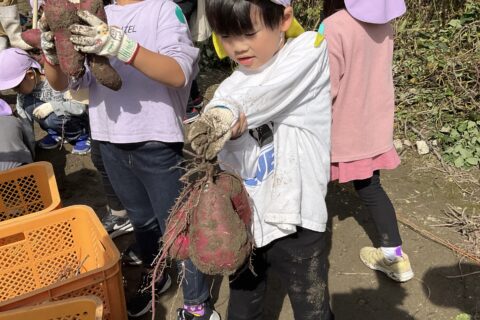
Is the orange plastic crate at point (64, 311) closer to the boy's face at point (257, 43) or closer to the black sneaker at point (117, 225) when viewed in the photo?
the boy's face at point (257, 43)

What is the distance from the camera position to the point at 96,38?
1503 mm

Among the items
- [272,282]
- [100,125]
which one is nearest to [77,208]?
[100,125]

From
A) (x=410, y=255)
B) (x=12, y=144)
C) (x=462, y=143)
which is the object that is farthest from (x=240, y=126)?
(x=462, y=143)

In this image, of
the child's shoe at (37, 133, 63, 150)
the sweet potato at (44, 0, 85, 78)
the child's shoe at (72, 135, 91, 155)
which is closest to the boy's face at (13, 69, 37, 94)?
the child's shoe at (37, 133, 63, 150)

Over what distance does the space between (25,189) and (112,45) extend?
1392mm

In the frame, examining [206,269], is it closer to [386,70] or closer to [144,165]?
[144,165]

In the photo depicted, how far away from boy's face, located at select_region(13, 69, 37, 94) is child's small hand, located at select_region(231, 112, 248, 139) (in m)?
2.92

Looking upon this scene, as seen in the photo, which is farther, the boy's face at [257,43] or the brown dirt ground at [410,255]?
the brown dirt ground at [410,255]

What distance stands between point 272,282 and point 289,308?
18 cm

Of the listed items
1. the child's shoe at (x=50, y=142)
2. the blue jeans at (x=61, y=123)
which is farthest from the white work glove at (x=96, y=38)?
the child's shoe at (x=50, y=142)

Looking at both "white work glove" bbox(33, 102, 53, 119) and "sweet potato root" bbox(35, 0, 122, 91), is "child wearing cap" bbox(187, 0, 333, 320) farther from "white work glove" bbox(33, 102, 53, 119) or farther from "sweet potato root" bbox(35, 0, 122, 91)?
"white work glove" bbox(33, 102, 53, 119)

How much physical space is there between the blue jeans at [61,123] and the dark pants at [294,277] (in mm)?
2654

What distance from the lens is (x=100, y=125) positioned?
6.63 feet

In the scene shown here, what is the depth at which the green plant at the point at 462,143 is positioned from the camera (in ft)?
11.3
